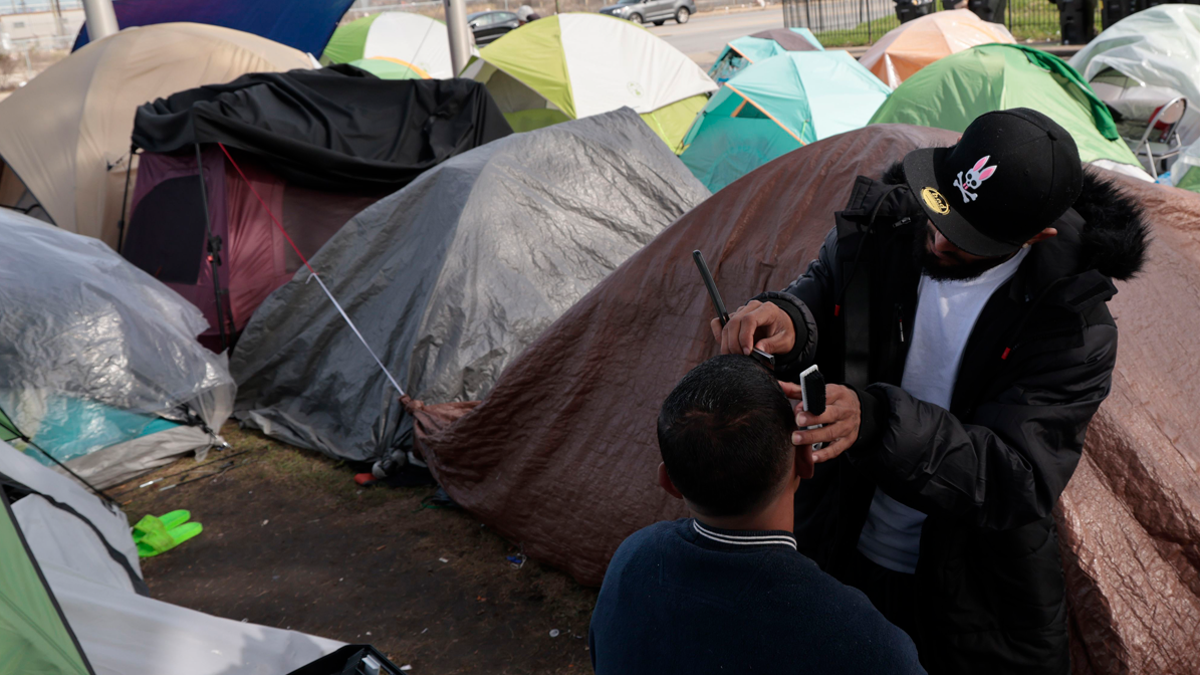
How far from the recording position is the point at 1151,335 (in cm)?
243

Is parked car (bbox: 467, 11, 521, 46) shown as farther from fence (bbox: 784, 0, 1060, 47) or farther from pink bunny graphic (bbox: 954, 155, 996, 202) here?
pink bunny graphic (bbox: 954, 155, 996, 202)

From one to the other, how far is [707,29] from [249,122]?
71.1ft

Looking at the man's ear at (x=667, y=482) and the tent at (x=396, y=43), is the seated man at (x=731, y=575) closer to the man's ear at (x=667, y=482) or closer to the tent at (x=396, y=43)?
the man's ear at (x=667, y=482)

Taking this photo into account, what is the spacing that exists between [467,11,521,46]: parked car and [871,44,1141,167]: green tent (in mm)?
16984

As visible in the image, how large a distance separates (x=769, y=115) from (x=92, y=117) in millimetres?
5703

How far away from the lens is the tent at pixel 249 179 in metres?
5.41

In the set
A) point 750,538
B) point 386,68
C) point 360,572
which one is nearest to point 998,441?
point 750,538

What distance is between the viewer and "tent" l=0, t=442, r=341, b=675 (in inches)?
66.8

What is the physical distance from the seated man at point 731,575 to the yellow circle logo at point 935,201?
1.53 feet

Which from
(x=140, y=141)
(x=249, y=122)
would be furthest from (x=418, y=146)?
(x=140, y=141)

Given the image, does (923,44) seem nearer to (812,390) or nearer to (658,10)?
(812,390)

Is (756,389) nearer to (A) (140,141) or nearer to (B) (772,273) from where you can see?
(B) (772,273)

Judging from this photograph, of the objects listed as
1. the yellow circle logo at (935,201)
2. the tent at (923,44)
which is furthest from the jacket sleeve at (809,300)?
the tent at (923,44)

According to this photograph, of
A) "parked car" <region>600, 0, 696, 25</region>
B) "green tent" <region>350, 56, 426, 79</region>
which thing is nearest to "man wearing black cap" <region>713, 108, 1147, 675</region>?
"green tent" <region>350, 56, 426, 79</region>
